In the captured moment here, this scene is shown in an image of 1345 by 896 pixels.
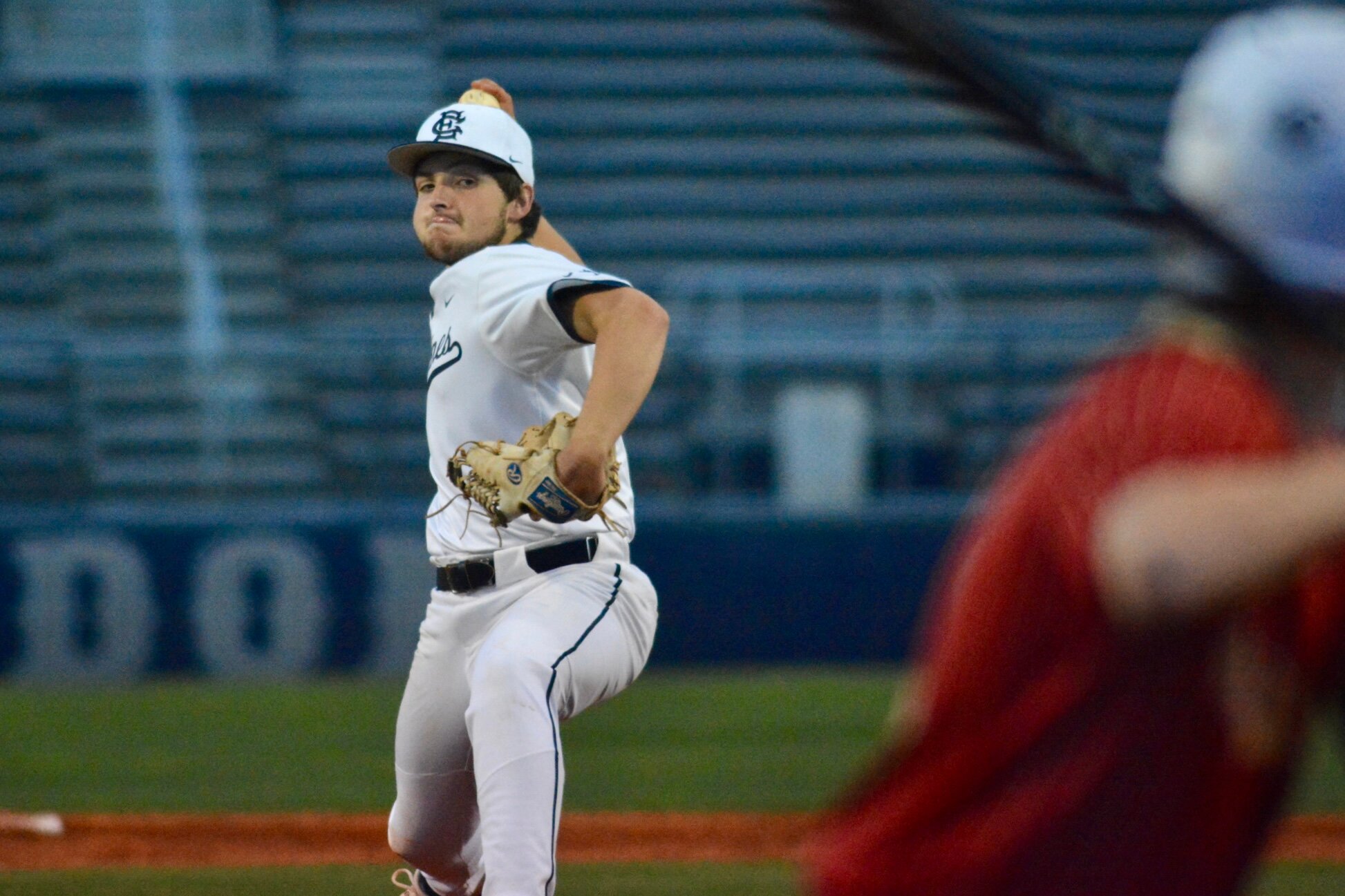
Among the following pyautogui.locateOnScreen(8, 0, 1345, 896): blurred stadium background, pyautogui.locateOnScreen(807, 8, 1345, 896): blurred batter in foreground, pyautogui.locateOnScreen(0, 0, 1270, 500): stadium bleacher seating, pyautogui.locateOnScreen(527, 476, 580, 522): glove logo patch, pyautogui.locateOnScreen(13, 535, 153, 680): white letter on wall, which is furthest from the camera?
pyautogui.locateOnScreen(0, 0, 1270, 500): stadium bleacher seating

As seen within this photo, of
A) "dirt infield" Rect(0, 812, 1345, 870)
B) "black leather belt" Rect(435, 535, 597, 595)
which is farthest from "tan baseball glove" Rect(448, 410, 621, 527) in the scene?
"dirt infield" Rect(0, 812, 1345, 870)

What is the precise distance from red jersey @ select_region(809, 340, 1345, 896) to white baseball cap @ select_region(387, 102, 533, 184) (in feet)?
7.18

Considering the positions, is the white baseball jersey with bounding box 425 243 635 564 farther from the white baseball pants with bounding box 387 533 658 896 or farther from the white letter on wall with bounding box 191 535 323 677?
the white letter on wall with bounding box 191 535 323 677

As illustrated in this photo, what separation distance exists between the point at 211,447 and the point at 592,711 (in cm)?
316

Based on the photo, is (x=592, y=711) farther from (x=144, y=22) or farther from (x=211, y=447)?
(x=144, y=22)

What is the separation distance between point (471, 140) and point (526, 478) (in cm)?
74

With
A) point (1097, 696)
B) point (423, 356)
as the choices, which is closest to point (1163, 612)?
point (1097, 696)

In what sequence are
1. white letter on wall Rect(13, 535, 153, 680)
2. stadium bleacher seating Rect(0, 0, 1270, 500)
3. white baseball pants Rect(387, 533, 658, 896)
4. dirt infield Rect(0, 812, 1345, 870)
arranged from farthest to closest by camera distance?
stadium bleacher seating Rect(0, 0, 1270, 500) → white letter on wall Rect(13, 535, 153, 680) → dirt infield Rect(0, 812, 1345, 870) → white baseball pants Rect(387, 533, 658, 896)

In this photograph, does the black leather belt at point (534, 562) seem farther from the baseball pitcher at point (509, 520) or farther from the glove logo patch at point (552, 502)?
the glove logo patch at point (552, 502)

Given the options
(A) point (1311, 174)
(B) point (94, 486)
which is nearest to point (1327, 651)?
(A) point (1311, 174)

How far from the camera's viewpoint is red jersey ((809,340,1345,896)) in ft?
4.53

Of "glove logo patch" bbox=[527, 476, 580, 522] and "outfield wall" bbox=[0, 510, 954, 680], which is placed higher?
"glove logo patch" bbox=[527, 476, 580, 522]

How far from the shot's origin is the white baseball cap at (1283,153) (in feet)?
4.63

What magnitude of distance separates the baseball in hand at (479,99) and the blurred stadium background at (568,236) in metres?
6.10
